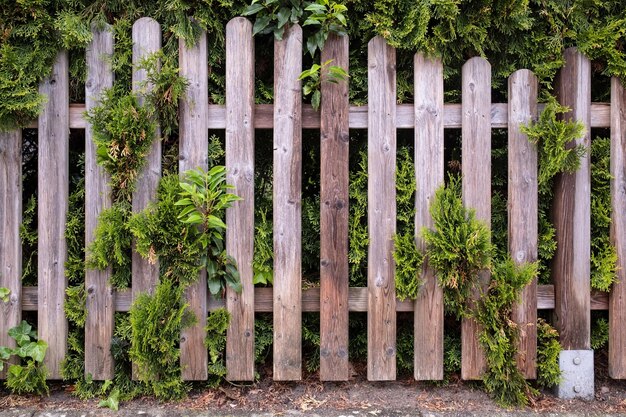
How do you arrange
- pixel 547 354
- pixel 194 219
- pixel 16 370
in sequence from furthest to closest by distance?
pixel 547 354, pixel 16 370, pixel 194 219

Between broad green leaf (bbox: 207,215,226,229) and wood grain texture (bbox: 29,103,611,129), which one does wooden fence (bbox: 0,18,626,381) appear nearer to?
wood grain texture (bbox: 29,103,611,129)

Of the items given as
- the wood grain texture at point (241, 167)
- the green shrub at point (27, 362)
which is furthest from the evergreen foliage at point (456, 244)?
the green shrub at point (27, 362)

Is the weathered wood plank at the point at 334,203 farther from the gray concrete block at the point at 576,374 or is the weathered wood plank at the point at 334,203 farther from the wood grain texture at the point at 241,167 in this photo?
the gray concrete block at the point at 576,374

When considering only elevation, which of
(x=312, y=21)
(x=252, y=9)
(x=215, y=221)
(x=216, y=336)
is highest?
(x=252, y=9)

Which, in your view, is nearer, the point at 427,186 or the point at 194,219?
the point at 194,219

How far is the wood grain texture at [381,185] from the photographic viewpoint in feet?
8.63

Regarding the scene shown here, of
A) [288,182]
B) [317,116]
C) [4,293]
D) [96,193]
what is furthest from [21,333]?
[317,116]

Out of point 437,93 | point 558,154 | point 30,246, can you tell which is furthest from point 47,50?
point 558,154

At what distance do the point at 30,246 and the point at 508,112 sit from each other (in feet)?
9.23

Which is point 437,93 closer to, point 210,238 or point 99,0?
point 210,238

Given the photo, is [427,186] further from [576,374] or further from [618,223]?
[576,374]

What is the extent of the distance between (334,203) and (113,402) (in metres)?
1.60

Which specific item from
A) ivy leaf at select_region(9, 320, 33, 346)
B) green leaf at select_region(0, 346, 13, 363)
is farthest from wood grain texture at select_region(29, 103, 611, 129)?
green leaf at select_region(0, 346, 13, 363)

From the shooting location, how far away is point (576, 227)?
8.79ft
